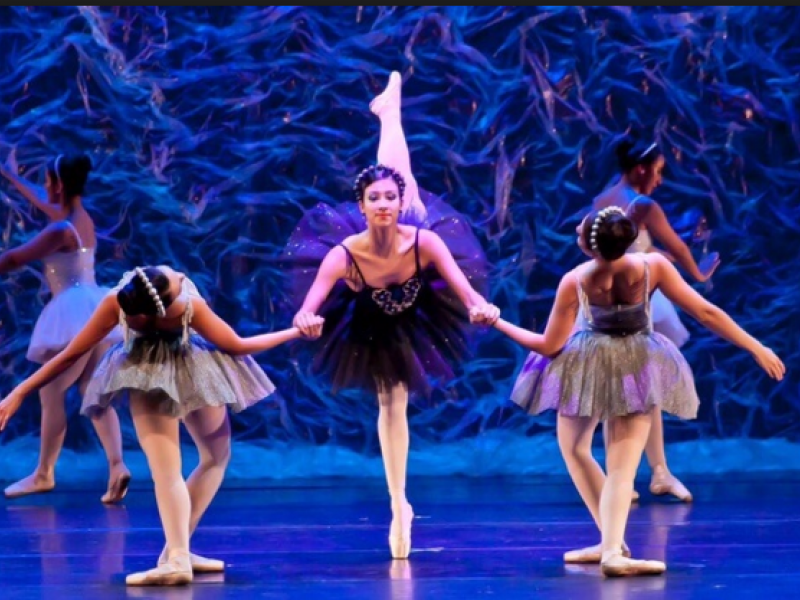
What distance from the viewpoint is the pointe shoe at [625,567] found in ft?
12.1

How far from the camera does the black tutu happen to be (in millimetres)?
4270

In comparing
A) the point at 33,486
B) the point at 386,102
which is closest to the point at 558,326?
the point at 386,102

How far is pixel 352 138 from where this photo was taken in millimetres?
6750

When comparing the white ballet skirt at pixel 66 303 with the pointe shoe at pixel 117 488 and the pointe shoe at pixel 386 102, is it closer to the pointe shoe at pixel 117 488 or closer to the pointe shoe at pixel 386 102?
the pointe shoe at pixel 117 488

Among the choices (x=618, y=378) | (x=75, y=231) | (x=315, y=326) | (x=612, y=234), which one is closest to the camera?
(x=612, y=234)

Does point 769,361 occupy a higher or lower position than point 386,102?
lower

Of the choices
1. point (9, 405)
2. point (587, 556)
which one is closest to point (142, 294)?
point (9, 405)

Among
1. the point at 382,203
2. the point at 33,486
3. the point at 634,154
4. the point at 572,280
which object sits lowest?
the point at 33,486

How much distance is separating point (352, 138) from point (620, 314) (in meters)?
3.13

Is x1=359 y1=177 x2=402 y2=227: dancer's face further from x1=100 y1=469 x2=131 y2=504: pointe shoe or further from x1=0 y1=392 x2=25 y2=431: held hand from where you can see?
x1=100 y1=469 x2=131 y2=504: pointe shoe

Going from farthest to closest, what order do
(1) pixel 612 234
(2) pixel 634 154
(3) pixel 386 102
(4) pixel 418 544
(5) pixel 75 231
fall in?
(5) pixel 75 231
(3) pixel 386 102
(2) pixel 634 154
(4) pixel 418 544
(1) pixel 612 234

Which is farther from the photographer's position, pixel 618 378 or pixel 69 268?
pixel 69 268

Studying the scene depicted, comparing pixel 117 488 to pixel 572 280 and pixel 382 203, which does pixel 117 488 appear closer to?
pixel 382 203

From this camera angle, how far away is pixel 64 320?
5793 mm
